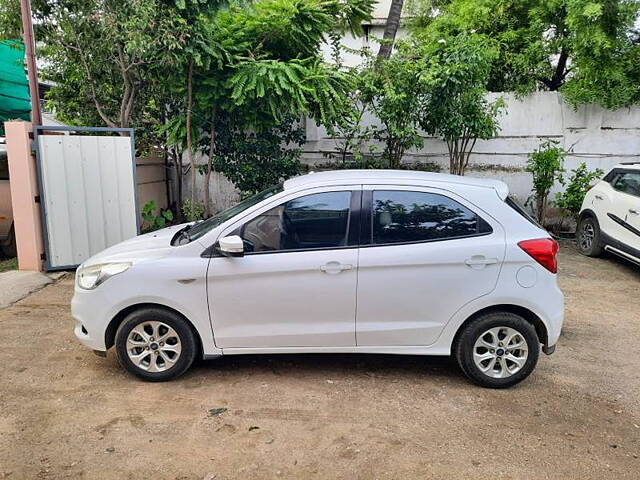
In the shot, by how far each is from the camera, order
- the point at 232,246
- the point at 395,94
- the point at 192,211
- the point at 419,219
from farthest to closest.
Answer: the point at 192,211 < the point at 395,94 < the point at 419,219 < the point at 232,246

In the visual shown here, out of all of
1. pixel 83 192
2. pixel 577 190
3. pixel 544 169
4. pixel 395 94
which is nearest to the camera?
pixel 83 192

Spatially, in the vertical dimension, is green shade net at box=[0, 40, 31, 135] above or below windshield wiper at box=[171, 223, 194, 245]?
above

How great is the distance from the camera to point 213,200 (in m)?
10.2

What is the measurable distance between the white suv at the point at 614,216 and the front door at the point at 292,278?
5.41m

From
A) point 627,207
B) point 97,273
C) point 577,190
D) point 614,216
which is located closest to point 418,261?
point 97,273

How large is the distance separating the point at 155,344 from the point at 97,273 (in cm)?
73

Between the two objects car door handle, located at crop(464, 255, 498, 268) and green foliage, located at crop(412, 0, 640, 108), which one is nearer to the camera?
car door handle, located at crop(464, 255, 498, 268)

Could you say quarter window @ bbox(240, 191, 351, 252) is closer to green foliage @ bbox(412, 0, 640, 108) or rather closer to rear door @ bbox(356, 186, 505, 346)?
rear door @ bbox(356, 186, 505, 346)

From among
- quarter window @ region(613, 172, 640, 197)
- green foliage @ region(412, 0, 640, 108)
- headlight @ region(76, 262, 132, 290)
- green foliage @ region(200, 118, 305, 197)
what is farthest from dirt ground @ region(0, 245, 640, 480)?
green foliage @ region(412, 0, 640, 108)

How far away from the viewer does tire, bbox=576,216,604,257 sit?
27.4 feet

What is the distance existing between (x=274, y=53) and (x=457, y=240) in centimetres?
516

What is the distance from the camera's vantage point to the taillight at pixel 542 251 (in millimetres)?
3988

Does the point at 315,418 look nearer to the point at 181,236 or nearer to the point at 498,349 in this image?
the point at 498,349

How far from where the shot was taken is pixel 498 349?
409 centimetres
